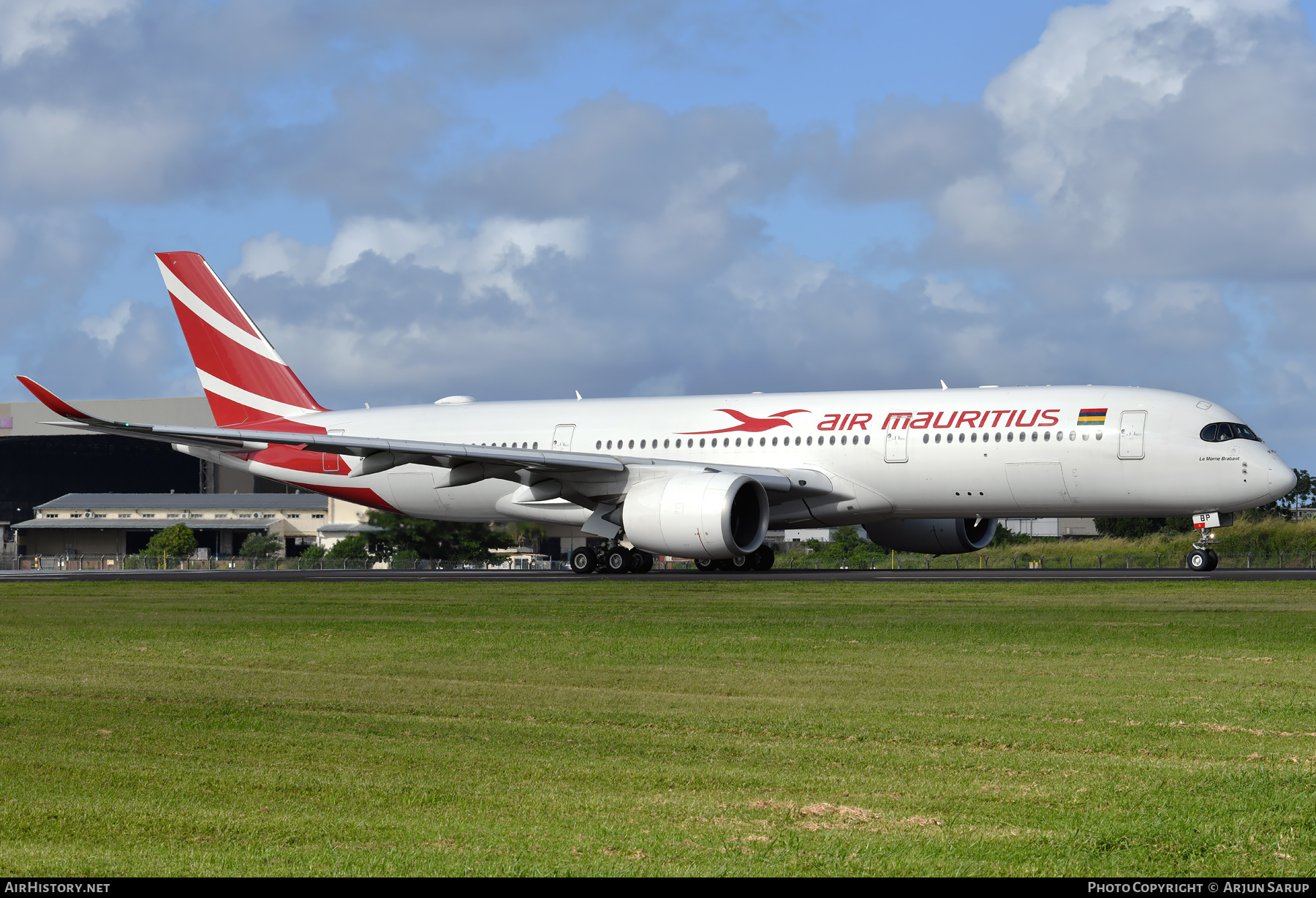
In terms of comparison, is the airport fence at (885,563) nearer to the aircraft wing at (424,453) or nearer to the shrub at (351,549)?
the shrub at (351,549)

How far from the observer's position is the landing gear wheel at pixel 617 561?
3350 cm

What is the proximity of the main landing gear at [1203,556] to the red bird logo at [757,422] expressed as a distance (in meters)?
9.07

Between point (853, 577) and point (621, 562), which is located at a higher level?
point (621, 562)

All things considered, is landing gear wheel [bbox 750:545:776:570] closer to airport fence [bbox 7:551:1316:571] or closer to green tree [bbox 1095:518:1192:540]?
airport fence [bbox 7:551:1316:571]


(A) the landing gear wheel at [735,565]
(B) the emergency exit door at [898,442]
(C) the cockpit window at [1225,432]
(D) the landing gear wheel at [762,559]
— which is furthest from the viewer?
(D) the landing gear wheel at [762,559]

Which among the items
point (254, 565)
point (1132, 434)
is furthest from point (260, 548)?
point (1132, 434)

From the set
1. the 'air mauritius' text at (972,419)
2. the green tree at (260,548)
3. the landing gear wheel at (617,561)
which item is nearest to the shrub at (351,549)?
the green tree at (260,548)

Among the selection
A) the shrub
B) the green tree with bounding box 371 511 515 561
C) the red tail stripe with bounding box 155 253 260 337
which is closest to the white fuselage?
the green tree with bounding box 371 511 515 561

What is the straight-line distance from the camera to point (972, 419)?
30.0 meters

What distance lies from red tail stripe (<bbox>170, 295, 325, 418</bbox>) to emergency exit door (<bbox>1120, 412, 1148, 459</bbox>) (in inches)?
879

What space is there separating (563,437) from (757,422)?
558 centimetres

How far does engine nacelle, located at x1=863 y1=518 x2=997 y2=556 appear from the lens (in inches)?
1369

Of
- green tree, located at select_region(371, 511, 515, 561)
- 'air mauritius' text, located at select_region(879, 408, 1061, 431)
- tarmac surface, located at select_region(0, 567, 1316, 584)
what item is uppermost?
'air mauritius' text, located at select_region(879, 408, 1061, 431)

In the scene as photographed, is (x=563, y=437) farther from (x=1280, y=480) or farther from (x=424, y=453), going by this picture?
(x=1280, y=480)
